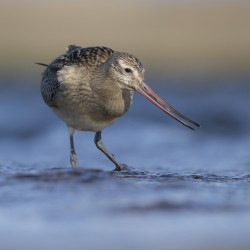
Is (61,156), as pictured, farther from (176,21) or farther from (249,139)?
(176,21)

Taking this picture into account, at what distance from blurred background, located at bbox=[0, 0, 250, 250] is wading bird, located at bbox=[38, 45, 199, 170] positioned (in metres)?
0.64

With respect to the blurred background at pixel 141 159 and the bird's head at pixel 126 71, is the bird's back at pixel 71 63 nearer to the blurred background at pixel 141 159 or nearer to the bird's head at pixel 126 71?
the bird's head at pixel 126 71

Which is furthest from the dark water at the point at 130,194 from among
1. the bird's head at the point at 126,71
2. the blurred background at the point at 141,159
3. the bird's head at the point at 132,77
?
the bird's head at the point at 126,71

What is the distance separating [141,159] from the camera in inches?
403

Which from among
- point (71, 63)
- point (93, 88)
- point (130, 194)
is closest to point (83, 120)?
point (93, 88)

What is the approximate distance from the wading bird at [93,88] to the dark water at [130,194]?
2.13ft

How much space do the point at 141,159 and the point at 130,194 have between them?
4.02 meters

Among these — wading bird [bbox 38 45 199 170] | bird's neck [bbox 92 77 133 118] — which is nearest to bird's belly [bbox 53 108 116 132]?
wading bird [bbox 38 45 199 170]

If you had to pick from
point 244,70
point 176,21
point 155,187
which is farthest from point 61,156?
point 176,21

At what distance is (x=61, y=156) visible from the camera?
11.0 meters

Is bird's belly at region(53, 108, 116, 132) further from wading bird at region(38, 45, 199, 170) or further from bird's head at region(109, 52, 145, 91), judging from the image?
bird's head at region(109, 52, 145, 91)

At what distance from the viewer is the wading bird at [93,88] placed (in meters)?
7.90

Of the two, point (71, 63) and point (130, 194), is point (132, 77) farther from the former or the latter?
point (130, 194)

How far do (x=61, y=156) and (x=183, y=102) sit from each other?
559 cm
